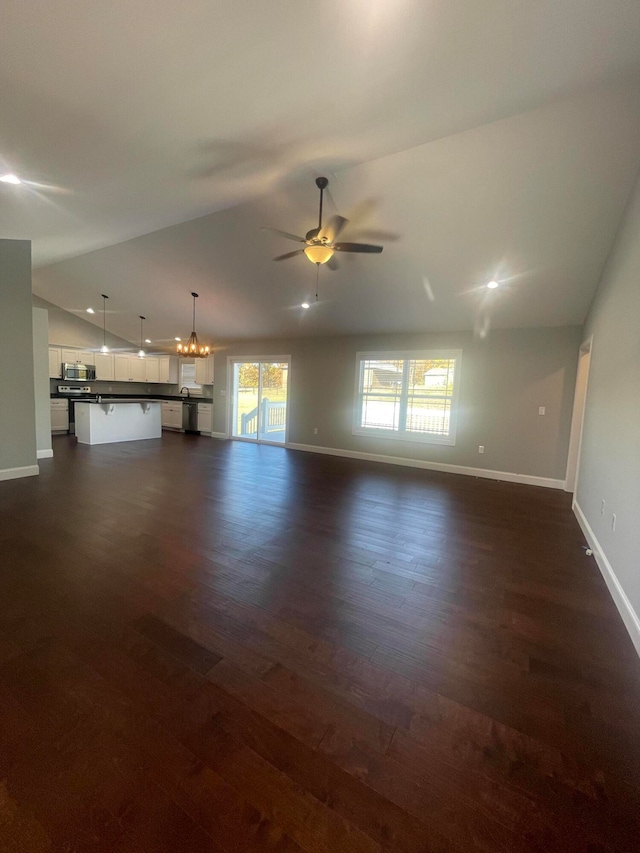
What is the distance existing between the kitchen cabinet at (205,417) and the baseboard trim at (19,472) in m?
4.31

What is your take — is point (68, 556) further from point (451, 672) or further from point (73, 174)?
point (73, 174)

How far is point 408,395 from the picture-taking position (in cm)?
635

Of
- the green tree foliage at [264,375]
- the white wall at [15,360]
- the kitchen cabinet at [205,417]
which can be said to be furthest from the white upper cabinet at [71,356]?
the white wall at [15,360]

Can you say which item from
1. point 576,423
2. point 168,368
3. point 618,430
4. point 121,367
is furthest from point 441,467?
point 121,367

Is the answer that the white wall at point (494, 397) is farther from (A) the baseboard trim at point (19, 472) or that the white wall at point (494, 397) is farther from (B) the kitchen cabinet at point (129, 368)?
(B) the kitchen cabinet at point (129, 368)

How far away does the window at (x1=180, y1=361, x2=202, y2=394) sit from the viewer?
9430 mm

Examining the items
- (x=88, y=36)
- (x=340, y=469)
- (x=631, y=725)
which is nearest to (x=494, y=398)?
(x=340, y=469)

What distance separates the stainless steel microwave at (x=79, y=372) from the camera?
8.00m

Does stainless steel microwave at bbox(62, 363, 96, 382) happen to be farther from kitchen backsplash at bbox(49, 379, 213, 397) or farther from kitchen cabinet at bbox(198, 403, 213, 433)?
kitchen cabinet at bbox(198, 403, 213, 433)

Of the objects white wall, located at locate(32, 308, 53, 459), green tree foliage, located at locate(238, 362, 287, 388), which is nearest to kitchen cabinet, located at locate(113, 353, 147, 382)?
green tree foliage, located at locate(238, 362, 287, 388)

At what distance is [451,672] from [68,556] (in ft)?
9.02

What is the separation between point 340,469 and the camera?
5.88 metres

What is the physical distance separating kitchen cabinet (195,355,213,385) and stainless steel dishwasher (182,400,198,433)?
0.65m

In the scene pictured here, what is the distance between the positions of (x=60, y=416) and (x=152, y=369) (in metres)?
2.45
